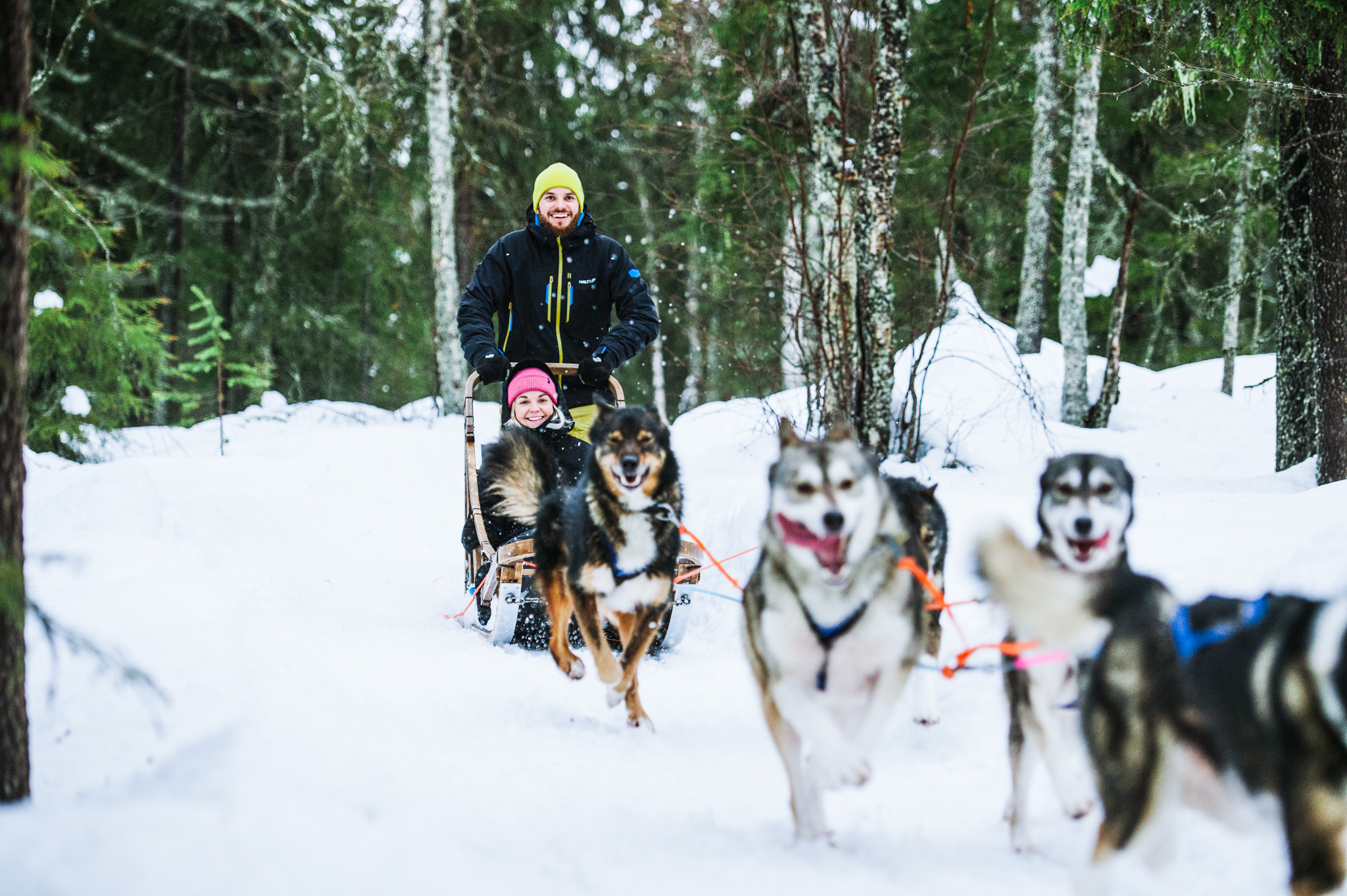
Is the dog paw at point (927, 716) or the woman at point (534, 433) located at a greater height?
the woman at point (534, 433)

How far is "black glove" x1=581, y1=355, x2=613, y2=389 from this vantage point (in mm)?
4512

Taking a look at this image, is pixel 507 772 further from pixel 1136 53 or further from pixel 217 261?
pixel 217 261

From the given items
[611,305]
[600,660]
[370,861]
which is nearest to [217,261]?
[611,305]

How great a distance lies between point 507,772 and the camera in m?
2.85

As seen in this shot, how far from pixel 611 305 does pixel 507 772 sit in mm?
2919

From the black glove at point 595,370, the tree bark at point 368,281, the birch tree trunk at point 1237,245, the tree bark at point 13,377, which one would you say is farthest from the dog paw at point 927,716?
the tree bark at point 368,281

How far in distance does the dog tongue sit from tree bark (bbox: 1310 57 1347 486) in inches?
192

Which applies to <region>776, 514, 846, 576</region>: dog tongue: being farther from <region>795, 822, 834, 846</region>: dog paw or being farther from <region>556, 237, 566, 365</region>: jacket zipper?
<region>556, 237, 566, 365</region>: jacket zipper

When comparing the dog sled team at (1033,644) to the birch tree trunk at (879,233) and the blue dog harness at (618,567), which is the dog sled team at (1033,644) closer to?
the blue dog harness at (618,567)

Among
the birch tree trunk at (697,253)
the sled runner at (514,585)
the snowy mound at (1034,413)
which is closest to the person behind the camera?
the sled runner at (514,585)

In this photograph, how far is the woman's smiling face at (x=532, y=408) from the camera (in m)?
4.59

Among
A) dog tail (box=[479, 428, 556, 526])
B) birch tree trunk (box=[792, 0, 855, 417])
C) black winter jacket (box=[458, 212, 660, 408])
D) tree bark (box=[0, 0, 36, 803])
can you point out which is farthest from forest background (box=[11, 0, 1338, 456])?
tree bark (box=[0, 0, 36, 803])

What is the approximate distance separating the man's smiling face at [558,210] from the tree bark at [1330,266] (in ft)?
15.6

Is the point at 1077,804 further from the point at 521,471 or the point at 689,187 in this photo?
the point at 689,187
